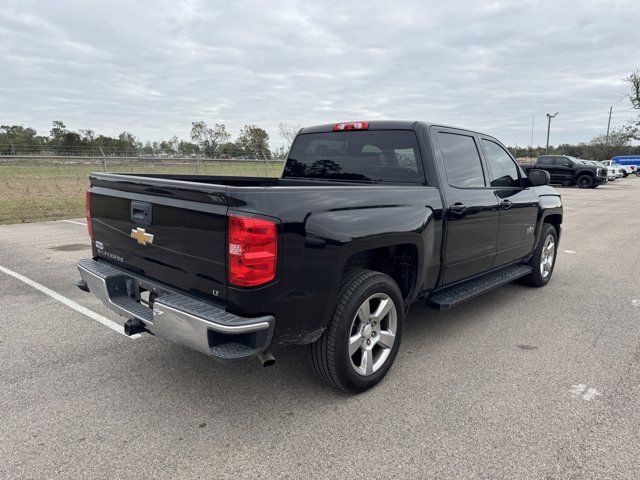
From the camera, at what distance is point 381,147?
3920 millimetres

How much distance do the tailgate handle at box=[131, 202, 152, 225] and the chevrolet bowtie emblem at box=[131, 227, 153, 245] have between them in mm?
53

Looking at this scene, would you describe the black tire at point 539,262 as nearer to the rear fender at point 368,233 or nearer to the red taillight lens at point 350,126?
the rear fender at point 368,233

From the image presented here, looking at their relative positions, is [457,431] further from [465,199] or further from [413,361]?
[465,199]

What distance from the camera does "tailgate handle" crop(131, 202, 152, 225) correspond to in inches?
114

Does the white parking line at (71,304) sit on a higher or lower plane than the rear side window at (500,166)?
lower

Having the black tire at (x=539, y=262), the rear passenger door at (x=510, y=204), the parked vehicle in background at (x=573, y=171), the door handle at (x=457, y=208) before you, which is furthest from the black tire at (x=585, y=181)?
the door handle at (x=457, y=208)

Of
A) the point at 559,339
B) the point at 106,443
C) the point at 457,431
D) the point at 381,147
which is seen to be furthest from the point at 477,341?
the point at 106,443

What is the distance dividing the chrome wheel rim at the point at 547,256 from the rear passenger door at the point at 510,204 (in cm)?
42

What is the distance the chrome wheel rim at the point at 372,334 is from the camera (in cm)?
303

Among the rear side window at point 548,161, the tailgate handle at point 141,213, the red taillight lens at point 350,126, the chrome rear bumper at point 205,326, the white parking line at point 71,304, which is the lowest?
the white parking line at point 71,304

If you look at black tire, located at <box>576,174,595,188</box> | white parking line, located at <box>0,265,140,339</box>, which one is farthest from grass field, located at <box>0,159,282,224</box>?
black tire, located at <box>576,174,595,188</box>

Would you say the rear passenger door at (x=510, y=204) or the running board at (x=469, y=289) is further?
the rear passenger door at (x=510, y=204)

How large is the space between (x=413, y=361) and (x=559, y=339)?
1462mm

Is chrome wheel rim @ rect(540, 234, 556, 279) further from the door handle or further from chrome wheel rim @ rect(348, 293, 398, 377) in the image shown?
chrome wheel rim @ rect(348, 293, 398, 377)
